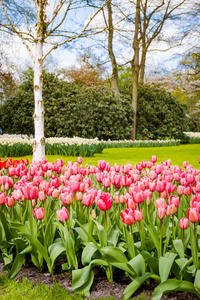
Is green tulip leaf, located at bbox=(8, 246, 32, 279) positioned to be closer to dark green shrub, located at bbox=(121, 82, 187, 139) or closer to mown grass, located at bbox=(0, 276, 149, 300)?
mown grass, located at bbox=(0, 276, 149, 300)

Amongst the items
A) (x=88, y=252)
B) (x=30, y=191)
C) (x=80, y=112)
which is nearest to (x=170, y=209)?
(x=88, y=252)

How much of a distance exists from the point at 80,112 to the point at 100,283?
13528 mm

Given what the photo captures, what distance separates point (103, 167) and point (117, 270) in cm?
138

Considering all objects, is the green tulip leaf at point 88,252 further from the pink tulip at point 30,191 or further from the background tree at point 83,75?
the background tree at point 83,75

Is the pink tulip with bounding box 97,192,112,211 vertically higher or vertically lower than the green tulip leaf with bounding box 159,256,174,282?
higher

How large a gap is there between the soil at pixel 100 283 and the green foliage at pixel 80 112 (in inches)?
500

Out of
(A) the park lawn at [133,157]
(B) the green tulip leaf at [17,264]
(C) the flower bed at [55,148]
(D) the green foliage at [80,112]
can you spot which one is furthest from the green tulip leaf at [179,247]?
(D) the green foliage at [80,112]

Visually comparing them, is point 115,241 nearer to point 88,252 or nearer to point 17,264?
point 88,252

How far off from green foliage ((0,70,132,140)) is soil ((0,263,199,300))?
41.7 feet

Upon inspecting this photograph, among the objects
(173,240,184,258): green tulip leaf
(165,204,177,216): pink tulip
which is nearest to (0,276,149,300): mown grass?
(173,240,184,258): green tulip leaf

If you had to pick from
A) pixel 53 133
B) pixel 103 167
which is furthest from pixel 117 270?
pixel 53 133

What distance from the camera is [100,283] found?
6.64 feet

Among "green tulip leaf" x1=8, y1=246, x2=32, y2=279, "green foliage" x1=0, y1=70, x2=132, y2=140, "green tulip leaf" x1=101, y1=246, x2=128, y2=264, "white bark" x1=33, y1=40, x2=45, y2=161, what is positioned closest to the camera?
"green tulip leaf" x1=101, y1=246, x2=128, y2=264

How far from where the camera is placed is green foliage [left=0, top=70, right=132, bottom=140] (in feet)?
49.4
